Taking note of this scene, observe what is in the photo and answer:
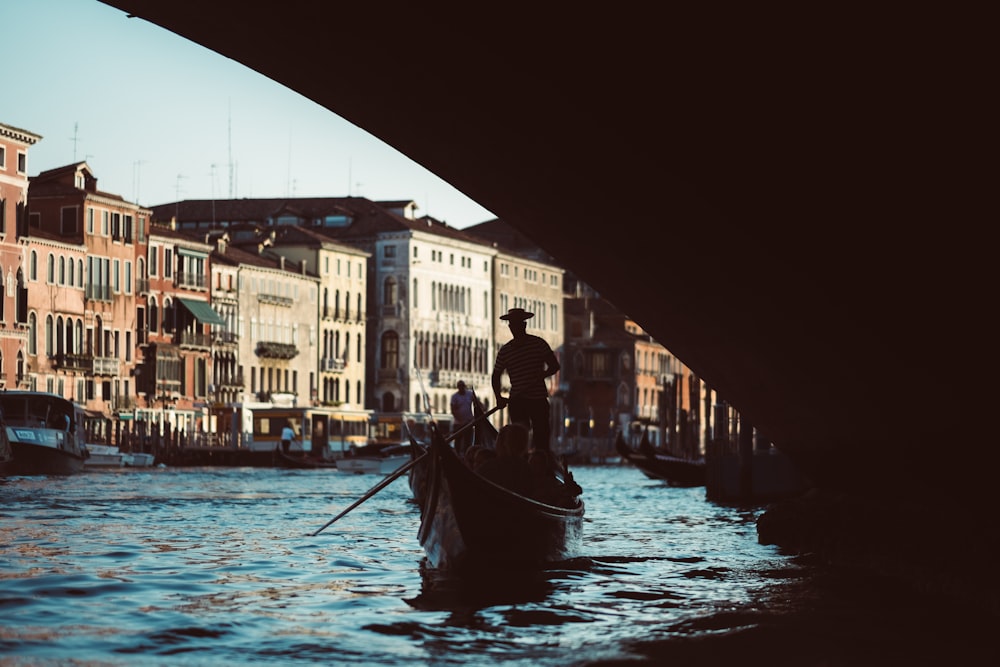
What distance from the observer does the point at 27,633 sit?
25.5 ft

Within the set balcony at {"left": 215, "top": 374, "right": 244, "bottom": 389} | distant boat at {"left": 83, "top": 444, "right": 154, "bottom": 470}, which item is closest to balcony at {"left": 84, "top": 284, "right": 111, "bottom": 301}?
balcony at {"left": 215, "top": 374, "right": 244, "bottom": 389}

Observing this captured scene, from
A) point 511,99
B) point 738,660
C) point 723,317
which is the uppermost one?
point 511,99

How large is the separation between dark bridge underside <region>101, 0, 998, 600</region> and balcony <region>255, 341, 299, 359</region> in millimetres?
60643

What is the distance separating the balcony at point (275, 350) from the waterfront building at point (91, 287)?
746 centimetres

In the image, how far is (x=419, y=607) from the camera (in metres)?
9.21

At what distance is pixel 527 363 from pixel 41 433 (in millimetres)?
26734

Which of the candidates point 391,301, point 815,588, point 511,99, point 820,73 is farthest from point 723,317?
point 391,301

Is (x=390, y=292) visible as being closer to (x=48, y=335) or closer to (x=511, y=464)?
(x=48, y=335)

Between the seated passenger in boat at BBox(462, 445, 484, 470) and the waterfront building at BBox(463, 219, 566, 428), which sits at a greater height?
the waterfront building at BBox(463, 219, 566, 428)

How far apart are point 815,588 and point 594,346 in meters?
81.9

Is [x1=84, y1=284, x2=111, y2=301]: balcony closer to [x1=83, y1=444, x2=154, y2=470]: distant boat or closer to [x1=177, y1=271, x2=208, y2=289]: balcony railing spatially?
[x1=177, y1=271, x2=208, y2=289]: balcony railing

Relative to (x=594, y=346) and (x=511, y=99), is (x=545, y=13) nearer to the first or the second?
(x=511, y=99)

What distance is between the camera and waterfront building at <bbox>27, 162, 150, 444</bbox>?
58.4 meters

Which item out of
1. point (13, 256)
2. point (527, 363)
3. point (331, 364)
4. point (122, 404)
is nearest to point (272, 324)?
point (331, 364)
